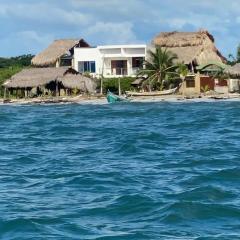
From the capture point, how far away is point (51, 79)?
5966 centimetres

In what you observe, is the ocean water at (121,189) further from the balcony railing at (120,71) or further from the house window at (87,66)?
the house window at (87,66)

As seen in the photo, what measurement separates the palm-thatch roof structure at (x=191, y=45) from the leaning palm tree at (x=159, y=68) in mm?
3017

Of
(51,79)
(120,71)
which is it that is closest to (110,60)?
(120,71)

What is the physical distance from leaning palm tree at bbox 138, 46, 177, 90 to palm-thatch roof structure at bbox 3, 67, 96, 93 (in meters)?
4.77

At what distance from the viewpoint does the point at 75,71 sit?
6188 cm

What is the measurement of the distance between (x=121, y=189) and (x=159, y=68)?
4662 cm

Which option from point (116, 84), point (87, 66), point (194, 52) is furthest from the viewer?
point (87, 66)

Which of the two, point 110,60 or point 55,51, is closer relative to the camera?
point 110,60

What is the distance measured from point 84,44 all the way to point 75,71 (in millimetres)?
8369

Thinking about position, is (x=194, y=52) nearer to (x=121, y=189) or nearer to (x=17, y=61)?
(x=17, y=61)

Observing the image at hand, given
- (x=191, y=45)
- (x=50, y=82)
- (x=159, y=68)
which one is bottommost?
(x=50, y=82)

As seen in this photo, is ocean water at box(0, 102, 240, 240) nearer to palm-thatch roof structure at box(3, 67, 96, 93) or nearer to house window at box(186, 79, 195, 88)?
house window at box(186, 79, 195, 88)

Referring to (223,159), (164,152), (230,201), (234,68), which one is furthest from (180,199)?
(234,68)

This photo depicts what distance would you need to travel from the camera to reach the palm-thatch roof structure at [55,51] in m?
66.6
